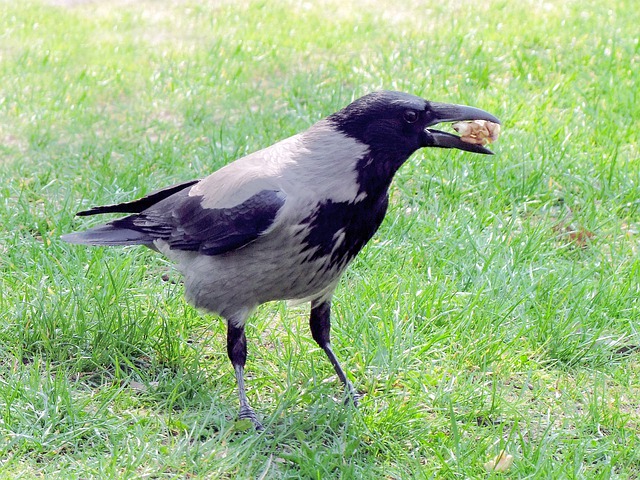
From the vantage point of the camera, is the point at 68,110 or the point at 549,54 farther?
the point at 549,54

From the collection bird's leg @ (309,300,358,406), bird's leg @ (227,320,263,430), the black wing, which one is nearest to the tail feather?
the black wing

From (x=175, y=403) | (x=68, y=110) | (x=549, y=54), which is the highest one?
(x=549, y=54)

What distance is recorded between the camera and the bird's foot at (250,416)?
340 cm

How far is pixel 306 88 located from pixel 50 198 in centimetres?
204

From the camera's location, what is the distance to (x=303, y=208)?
3.20 m

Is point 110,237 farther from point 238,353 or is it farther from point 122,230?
point 238,353

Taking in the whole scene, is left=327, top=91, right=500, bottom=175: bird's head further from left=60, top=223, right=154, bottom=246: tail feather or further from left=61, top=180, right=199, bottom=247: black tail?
left=60, top=223, right=154, bottom=246: tail feather

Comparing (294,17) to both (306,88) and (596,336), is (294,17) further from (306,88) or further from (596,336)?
(596,336)

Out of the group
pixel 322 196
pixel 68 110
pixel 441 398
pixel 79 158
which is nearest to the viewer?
pixel 322 196

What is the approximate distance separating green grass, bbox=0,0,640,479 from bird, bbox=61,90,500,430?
0.29 metres

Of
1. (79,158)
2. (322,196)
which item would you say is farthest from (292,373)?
(79,158)

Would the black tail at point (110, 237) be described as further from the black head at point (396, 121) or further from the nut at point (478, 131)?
the nut at point (478, 131)

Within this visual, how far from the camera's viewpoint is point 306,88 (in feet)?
20.3

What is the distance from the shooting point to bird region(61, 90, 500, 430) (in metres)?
3.21
